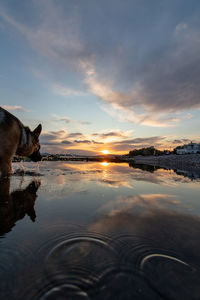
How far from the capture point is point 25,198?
15.1 ft

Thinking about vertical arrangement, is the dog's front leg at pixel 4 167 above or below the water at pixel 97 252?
above

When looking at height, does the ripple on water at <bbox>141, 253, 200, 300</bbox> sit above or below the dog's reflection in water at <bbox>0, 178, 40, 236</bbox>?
below

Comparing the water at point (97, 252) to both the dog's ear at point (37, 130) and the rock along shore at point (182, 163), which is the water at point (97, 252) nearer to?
the dog's ear at point (37, 130)

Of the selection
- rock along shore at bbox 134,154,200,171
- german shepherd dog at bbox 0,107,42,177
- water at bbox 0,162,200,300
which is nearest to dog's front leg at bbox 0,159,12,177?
german shepherd dog at bbox 0,107,42,177

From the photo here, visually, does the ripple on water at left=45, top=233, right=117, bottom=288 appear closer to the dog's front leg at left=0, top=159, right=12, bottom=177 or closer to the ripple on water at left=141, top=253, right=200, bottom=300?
the ripple on water at left=141, top=253, right=200, bottom=300

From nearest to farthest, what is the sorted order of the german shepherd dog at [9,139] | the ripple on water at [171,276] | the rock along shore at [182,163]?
the ripple on water at [171,276] < the german shepherd dog at [9,139] < the rock along shore at [182,163]

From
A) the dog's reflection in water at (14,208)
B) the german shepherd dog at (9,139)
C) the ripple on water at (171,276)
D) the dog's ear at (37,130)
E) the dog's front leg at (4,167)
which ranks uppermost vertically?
the dog's ear at (37,130)

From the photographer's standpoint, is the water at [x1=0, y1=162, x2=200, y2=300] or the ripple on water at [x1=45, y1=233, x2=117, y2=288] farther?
the ripple on water at [x1=45, y1=233, x2=117, y2=288]

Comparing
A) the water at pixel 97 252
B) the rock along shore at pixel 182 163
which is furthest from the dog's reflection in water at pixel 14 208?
the rock along shore at pixel 182 163

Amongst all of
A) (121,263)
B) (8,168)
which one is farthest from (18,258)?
(8,168)

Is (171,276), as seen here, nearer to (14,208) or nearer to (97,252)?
(97,252)

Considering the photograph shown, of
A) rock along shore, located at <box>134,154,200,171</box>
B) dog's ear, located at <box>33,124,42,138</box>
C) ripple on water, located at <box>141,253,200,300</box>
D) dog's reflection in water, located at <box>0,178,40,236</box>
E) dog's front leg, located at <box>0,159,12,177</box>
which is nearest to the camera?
ripple on water, located at <box>141,253,200,300</box>

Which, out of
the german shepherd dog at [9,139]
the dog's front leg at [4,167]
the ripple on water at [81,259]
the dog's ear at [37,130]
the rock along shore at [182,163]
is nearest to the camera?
the ripple on water at [81,259]

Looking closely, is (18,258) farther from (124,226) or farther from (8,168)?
(8,168)
